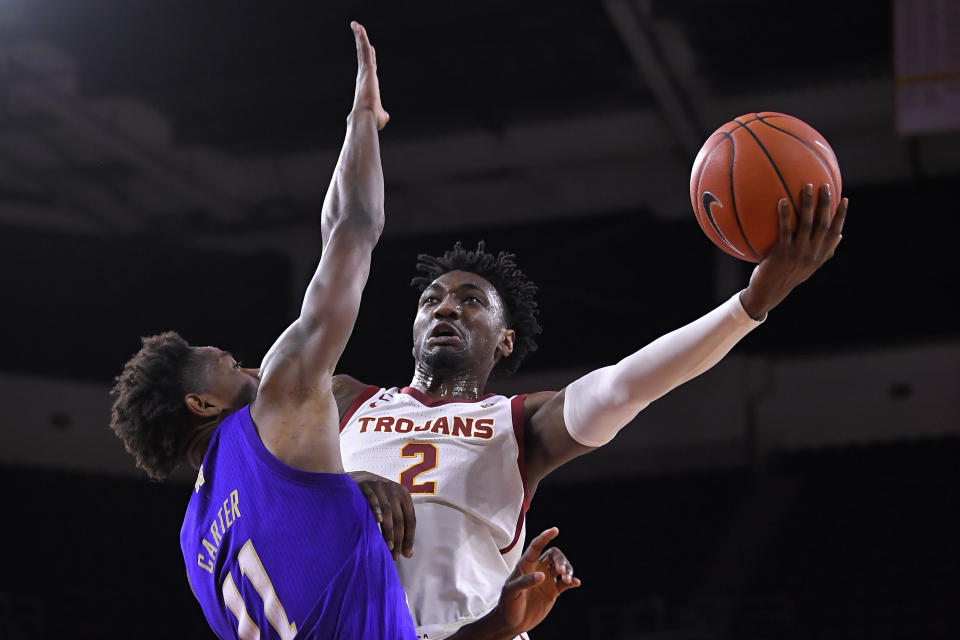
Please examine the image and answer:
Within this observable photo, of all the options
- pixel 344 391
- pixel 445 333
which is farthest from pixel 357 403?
pixel 445 333

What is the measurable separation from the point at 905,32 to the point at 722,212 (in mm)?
5087

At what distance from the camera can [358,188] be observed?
2738 millimetres

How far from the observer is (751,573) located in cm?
1119

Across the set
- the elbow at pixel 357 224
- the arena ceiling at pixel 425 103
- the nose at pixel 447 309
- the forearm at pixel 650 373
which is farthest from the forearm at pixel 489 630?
Answer: the arena ceiling at pixel 425 103

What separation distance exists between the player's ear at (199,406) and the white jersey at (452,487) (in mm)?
801

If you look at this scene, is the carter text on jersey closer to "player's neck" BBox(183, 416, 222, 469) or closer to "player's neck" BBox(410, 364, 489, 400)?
"player's neck" BBox(183, 416, 222, 469)

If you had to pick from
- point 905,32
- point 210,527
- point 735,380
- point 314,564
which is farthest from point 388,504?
point 735,380

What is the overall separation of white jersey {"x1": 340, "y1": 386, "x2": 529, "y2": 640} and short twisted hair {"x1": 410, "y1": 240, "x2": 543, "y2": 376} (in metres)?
0.59

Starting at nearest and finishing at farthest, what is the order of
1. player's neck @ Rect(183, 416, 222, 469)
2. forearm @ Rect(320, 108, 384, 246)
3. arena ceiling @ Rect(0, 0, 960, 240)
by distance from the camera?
forearm @ Rect(320, 108, 384, 246) < player's neck @ Rect(183, 416, 222, 469) < arena ceiling @ Rect(0, 0, 960, 240)

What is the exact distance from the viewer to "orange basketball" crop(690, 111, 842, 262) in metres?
2.77

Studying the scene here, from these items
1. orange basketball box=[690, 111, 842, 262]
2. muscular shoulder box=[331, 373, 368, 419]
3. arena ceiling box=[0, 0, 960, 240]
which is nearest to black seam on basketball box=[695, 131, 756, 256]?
orange basketball box=[690, 111, 842, 262]

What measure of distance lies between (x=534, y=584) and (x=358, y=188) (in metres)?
1.00

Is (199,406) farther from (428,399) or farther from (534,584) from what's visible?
(428,399)

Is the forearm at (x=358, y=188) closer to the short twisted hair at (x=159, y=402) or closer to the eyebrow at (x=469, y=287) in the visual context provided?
the short twisted hair at (x=159, y=402)
